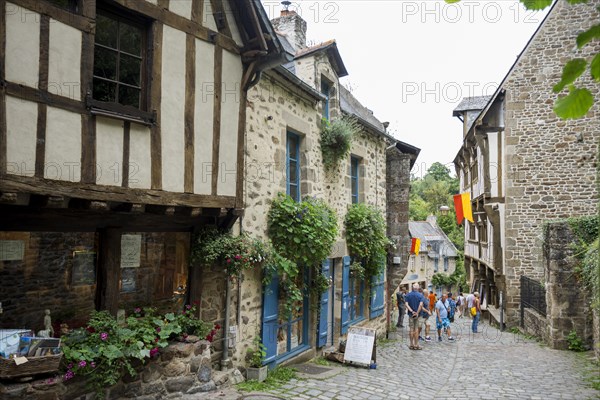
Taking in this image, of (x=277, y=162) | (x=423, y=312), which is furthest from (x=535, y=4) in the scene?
(x=423, y=312)

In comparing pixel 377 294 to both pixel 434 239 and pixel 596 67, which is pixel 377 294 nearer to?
pixel 596 67

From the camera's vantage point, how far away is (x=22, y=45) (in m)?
4.12

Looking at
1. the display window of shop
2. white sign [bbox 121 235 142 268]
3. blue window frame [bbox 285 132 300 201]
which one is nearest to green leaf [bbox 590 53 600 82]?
the display window of shop

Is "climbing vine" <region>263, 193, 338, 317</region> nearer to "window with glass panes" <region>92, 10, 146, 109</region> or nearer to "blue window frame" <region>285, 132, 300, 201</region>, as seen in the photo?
"blue window frame" <region>285, 132, 300, 201</region>

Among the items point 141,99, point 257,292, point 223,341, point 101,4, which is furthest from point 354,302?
point 101,4

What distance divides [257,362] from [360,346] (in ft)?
7.85

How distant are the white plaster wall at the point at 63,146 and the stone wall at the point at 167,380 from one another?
6.10 feet

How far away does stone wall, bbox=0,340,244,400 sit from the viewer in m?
4.62

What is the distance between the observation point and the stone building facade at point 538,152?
14.7 metres

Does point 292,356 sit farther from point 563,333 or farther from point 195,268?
point 563,333

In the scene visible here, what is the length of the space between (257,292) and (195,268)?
1316 mm

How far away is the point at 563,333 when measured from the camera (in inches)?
416

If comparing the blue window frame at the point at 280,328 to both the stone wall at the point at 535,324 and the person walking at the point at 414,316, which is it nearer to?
the person walking at the point at 414,316

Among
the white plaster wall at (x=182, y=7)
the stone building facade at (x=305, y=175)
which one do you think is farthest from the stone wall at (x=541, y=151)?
the white plaster wall at (x=182, y=7)
